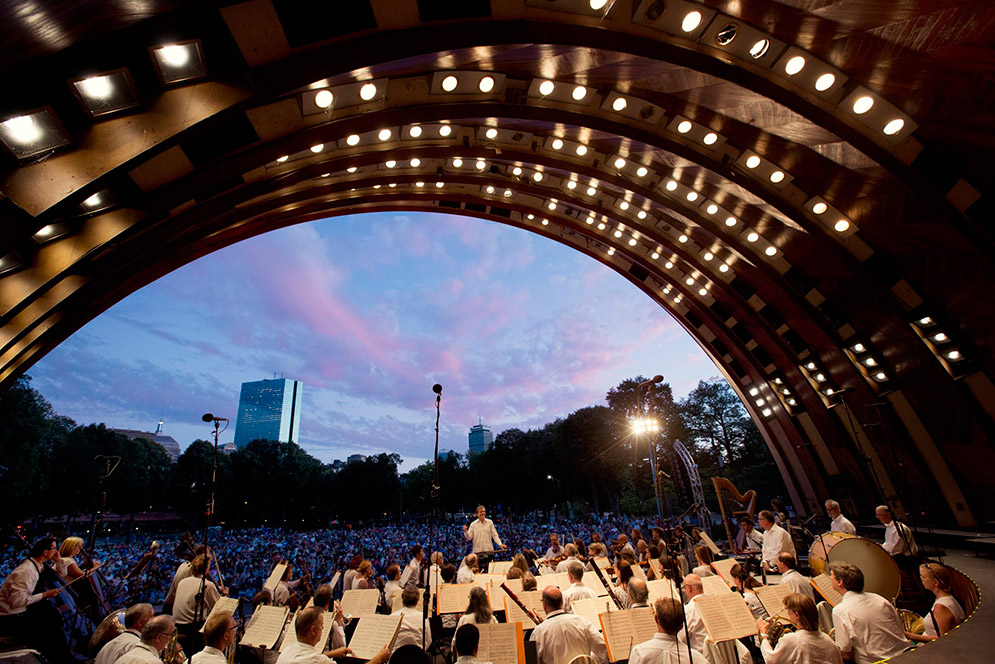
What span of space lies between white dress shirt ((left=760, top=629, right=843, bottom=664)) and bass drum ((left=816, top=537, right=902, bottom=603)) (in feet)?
10.7

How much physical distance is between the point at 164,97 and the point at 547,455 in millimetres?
41909

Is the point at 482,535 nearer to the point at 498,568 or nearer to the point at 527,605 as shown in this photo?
the point at 498,568

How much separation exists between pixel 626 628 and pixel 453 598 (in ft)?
10.1

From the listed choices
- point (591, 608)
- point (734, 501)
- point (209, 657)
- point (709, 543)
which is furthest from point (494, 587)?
point (734, 501)

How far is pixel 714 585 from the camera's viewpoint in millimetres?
6562

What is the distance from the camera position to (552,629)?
5.04 meters

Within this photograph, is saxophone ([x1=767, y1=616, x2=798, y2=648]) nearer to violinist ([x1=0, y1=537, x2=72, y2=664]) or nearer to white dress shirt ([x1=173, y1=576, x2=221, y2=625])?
white dress shirt ([x1=173, y1=576, x2=221, y2=625])

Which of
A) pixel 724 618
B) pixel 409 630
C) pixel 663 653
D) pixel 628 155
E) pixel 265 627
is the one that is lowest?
pixel 409 630

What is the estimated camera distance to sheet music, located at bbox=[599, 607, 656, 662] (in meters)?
4.84

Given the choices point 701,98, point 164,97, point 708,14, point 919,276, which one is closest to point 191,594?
point 164,97

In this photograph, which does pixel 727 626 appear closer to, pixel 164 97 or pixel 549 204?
pixel 164 97

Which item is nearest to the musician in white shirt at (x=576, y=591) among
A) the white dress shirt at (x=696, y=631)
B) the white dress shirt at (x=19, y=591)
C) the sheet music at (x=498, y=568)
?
the white dress shirt at (x=696, y=631)

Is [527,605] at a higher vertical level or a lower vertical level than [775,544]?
lower

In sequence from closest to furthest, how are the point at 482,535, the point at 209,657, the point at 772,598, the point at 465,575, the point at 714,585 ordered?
the point at 209,657 < the point at 772,598 < the point at 714,585 < the point at 465,575 < the point at 482,535
